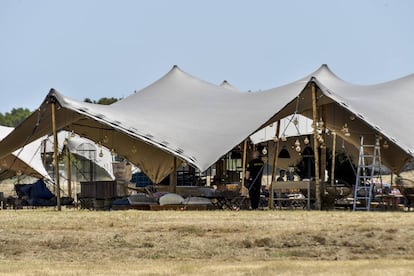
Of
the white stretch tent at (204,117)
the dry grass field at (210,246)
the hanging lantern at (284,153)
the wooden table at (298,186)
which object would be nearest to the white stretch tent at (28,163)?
the white stretch tent at (204,117)

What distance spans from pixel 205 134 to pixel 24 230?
8311mm

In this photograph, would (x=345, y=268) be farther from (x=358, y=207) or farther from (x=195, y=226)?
(x=358, y=207)

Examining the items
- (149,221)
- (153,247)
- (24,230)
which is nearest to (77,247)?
(153,247)

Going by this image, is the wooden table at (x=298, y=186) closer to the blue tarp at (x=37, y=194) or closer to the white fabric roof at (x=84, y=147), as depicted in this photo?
the blue tarp at (x=37, y=194)

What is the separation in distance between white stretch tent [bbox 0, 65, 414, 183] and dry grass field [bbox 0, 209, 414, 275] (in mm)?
5404

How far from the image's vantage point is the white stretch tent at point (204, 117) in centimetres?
2000

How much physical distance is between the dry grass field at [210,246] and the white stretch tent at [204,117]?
540 cm

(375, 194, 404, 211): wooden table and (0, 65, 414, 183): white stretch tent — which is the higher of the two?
(0, 65, 414, 183): white stretch tent

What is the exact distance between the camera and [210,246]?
37.3 ft

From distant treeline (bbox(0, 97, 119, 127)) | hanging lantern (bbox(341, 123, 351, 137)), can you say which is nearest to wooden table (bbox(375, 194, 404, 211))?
hanging lantern (bbox(341, 123, 351, 137))

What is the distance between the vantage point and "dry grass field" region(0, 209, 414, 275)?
379 inches

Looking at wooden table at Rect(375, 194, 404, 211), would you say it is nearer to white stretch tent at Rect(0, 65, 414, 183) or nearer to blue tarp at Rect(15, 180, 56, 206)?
white stretch tent at Rect(0, 65, 414, 183)

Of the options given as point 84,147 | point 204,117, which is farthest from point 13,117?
point 204,117

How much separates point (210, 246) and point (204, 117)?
37.5 feet
